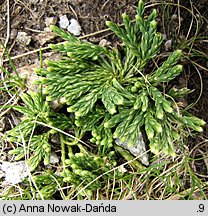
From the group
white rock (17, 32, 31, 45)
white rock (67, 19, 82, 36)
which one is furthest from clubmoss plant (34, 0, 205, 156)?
white rock (17, 32, 31, 45)

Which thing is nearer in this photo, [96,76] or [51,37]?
[96,76]

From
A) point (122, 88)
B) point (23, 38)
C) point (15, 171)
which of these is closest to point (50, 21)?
point (23, 38)

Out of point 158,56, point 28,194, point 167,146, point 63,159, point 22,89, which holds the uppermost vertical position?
point 158,56

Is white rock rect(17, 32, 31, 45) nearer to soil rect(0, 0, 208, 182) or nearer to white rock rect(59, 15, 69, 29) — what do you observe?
soil rect(0, 0, 208, 182)

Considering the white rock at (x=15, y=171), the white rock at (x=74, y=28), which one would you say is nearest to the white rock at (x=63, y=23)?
the white rock at (x=74, y=28)

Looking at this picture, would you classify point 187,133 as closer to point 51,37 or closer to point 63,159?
point 63,159

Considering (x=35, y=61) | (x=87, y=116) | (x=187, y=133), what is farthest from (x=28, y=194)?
(x=187, y=133)

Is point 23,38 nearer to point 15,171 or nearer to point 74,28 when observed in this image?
point 74,28
